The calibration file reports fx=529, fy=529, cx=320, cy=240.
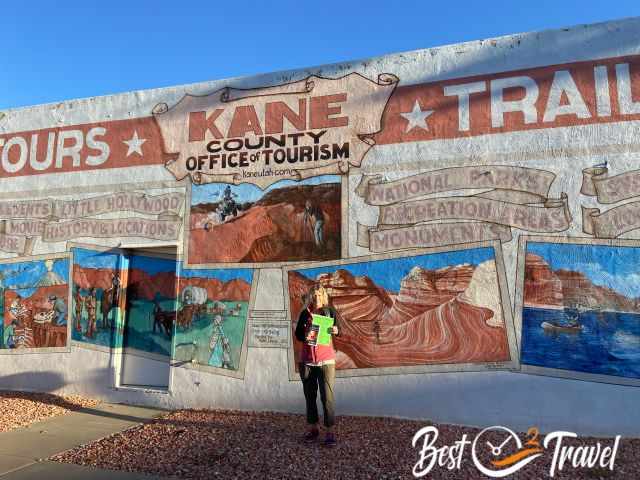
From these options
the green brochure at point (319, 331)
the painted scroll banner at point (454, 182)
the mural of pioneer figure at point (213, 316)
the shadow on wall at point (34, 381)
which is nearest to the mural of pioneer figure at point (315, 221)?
the painted scroll banner at point (454, 182)

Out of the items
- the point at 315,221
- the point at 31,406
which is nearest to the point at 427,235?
the point at 315,221

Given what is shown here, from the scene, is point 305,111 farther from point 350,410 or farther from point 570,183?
point 350,410

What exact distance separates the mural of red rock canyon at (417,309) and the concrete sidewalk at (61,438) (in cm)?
268

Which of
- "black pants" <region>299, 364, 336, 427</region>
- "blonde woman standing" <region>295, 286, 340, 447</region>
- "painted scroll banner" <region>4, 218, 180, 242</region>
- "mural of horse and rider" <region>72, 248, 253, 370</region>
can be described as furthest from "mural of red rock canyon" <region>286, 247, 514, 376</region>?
"painted scroll banner" <region>4, 218, 180, 242</region>

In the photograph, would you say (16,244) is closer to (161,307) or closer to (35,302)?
(35,302)

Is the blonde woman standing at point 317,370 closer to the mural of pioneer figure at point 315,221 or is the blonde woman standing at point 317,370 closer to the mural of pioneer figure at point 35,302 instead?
the mural of pioneer figure at point 315,221

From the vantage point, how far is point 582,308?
6371 mm

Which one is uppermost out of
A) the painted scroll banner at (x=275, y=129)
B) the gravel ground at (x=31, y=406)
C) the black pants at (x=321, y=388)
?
the painted scroll banner at (x=275, y=129)

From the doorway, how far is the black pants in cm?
313

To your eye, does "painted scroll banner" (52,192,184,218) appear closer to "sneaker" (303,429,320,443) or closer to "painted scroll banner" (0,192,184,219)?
"painted scroll banner" (0,192,184,219)

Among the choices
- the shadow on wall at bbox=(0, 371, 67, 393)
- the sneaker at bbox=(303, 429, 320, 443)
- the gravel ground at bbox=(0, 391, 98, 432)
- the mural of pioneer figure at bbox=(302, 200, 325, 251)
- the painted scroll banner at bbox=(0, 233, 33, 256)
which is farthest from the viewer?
the painted scroll banner at bbox=(0, 233, 33, 256)

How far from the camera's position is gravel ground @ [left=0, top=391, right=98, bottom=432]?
729 cm

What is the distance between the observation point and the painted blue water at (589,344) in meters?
6.18

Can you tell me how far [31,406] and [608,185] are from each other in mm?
8622
